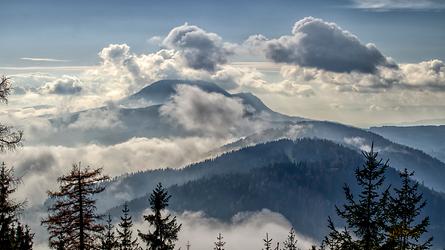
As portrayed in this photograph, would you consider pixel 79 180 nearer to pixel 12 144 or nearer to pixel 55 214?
pixel 55 214

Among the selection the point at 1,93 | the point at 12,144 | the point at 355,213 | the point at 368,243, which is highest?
the point at 1,93

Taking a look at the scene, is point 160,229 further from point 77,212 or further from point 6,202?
point 6,202

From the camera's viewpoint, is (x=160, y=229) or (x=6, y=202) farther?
(x=160, y=229)

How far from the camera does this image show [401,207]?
1190 inches

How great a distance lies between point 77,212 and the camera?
96.2ft

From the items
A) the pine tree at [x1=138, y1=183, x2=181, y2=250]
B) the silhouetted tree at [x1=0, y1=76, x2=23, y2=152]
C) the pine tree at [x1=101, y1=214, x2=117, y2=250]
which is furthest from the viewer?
the pine tree at [x1=101, y1=214, x2=117, y2=250]

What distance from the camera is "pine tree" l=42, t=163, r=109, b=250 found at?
93.2 ft

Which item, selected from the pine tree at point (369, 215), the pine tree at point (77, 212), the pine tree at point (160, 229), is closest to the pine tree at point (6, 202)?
the pine tree at point (77, 212)

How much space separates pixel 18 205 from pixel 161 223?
44.8 feet

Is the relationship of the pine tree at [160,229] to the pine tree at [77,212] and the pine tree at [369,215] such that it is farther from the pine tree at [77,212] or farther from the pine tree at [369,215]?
the pine tree at [369,215]

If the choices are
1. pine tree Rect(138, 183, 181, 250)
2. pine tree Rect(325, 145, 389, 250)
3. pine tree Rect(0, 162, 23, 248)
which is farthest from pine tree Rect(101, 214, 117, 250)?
pine tree Rect(325, 145, 389, 250)

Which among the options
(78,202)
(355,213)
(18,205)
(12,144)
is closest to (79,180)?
(78,202)

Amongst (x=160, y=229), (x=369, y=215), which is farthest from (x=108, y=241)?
(x=369, y=215)

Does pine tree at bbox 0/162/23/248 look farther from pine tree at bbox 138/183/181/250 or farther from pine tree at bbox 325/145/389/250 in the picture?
pine tree at bbox 325/145/389/250
